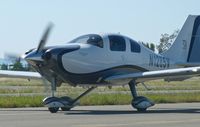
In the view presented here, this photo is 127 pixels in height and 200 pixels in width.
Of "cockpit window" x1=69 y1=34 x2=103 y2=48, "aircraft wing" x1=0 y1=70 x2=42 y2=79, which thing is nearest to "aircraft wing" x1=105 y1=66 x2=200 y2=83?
"cockpit window" x1=69 y1=34 x2=103 y2=48

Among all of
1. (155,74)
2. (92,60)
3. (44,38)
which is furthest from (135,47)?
(44,38)

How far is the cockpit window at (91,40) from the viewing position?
21928 millimetres

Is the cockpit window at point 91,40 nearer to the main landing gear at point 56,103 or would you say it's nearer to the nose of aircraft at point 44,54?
the nose of aircraft at point 44,54

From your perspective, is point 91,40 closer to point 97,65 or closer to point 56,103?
point 97,65

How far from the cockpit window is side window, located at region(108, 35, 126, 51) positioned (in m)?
0.53

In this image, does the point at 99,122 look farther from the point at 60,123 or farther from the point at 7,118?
the point at 7,118

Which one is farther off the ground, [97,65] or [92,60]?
[92,60]

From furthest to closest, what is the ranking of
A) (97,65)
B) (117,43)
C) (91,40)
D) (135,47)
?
(135,47)
(117,43)
(97,65)
(91,40)

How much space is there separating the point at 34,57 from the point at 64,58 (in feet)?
3.73

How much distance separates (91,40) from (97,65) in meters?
0.99

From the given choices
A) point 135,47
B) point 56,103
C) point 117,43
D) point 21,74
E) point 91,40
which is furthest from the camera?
point 21,74

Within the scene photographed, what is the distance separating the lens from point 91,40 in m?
22.0

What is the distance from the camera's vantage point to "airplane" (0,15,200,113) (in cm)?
2077

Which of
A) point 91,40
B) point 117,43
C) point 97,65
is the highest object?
point 91,40
